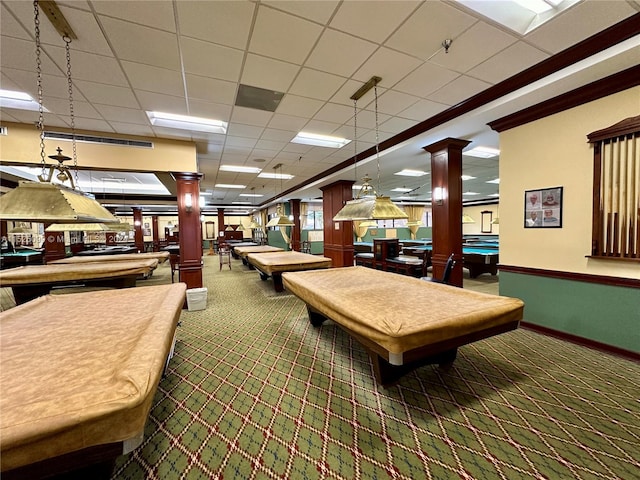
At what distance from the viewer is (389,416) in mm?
1969

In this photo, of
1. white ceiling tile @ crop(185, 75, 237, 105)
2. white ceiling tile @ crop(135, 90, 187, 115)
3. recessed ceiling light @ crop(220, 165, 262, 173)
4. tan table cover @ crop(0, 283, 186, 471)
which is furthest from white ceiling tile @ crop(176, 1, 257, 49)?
recessed ceiling light @ crop(220, 165, 262, 173)

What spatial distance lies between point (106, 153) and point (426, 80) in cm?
533

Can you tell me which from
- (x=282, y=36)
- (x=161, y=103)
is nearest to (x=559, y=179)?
(x=282, y=36)

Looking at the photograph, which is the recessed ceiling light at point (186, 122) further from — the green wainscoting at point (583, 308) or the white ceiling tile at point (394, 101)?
the green wainscoting at point (583, 308)

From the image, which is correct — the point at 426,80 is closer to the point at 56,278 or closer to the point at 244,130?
the point at 244,130

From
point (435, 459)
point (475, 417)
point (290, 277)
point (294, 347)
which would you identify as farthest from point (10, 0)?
point (475, 417)

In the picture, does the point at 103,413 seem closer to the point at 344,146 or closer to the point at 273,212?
the point at 344,146

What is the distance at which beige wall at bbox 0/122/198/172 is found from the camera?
4008mm

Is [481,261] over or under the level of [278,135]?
under

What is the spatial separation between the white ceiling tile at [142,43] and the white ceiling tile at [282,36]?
783 millimetres

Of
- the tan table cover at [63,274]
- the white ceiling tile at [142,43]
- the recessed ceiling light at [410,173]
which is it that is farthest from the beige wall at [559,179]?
the tan table cover at [63,274]

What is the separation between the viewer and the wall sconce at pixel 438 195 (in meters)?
4.78

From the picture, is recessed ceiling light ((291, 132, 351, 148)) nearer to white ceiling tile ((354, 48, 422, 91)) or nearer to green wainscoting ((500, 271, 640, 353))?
white ceiling tile ((354, 48, 422, 91))

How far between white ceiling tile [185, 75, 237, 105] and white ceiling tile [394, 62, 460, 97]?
83.7 inches
